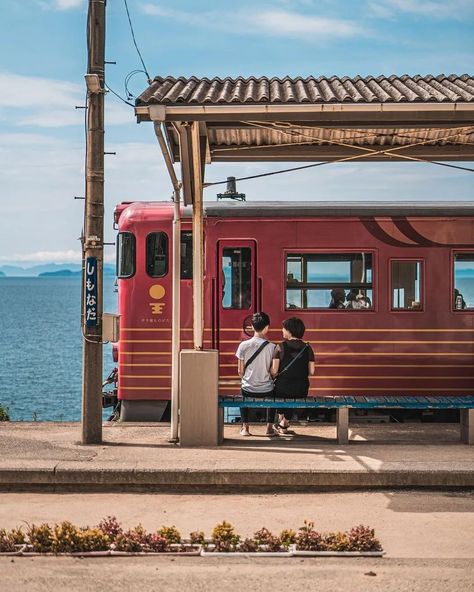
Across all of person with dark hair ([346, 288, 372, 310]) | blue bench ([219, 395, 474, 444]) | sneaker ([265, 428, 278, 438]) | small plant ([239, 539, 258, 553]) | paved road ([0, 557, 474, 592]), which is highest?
person with dark hair ([346, 288, 372, 310])

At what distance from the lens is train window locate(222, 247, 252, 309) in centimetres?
1498

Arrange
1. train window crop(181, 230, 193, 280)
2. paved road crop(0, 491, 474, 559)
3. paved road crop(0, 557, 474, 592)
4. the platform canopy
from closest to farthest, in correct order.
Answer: paved road crop(0, 557, 474, 592) < paved road crop(0, 491, 474, 559) < the platform canopy < train window crop(181, 230, 193, 280)

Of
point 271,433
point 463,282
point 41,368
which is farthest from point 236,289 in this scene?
point 41,368

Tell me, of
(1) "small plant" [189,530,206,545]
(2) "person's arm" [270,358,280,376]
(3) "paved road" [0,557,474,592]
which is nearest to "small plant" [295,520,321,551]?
(3) "paved road" [0,557,474,592]

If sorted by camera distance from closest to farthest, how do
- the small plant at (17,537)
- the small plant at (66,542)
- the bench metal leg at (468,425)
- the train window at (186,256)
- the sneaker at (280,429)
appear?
the small plant at (66,542) < the small plant at (17,537) < the bench metal leg at (468,425) < the sneaker at (280,429) < the train window at (186,256)

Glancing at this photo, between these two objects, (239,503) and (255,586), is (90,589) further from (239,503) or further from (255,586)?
(239,503)

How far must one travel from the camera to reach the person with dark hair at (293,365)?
12906mm

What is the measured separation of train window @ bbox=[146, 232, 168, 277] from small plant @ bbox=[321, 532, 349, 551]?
7660 mm

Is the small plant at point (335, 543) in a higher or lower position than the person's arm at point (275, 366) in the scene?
lower

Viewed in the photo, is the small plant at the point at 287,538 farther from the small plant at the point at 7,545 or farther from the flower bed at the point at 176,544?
the small plant at the point at 7,545

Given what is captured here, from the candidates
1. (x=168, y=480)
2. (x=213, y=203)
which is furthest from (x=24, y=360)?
(x=168, y=480)

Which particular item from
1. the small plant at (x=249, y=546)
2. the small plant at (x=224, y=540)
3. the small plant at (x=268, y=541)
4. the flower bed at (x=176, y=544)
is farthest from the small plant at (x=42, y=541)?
the small plant at (x=268, y=541)

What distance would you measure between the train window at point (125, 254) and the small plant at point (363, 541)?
7.90 metres

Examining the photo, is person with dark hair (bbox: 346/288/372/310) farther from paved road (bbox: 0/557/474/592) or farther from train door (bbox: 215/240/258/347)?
paved road (bbox: 0/557/474/592)
